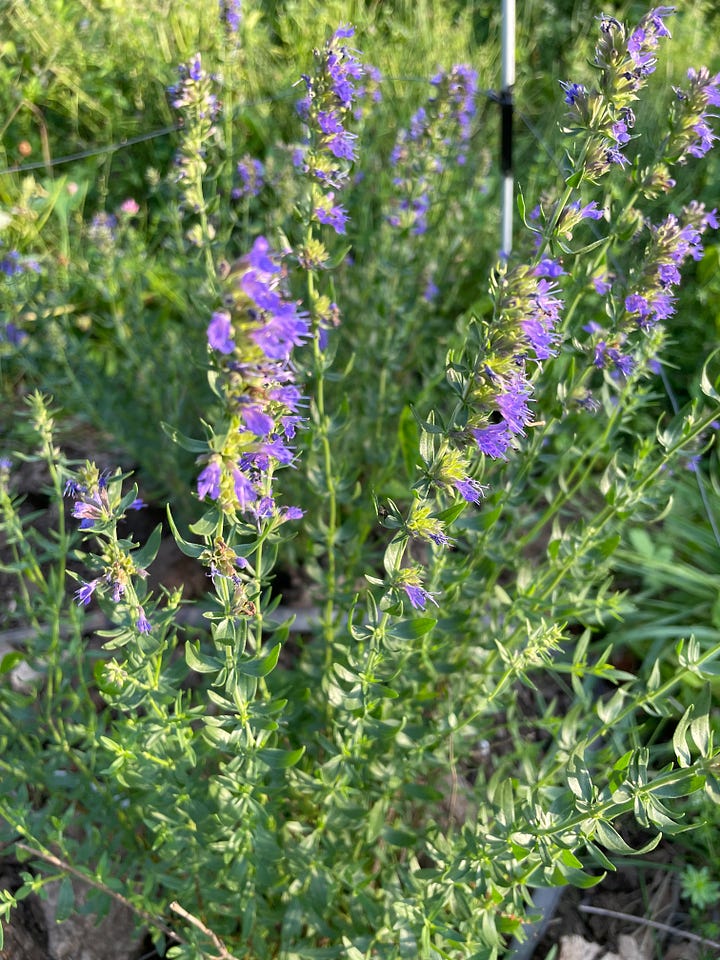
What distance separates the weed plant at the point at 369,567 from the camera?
1.45 m

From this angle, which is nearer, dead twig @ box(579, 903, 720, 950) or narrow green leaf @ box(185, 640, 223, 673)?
narrow green leaf @ box(185, 640, 223, 673)

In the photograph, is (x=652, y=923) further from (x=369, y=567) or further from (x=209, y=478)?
(x=209, y=478)

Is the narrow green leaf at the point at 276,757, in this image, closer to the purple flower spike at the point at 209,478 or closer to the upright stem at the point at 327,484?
the upright stem at the point at 327,484

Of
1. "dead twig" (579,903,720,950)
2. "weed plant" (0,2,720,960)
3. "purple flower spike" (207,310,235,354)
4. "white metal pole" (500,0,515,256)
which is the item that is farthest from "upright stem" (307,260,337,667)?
"dead twig" (579,903,720,950)

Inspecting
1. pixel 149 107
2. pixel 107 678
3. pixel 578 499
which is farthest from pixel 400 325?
pixel 149 107

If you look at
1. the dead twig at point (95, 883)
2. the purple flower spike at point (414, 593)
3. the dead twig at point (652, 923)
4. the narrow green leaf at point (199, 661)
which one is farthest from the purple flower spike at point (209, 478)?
the dead twig at point (652, 923)

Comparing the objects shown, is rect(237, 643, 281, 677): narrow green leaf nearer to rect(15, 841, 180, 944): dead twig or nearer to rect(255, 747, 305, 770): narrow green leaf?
rect(255, 747, 305, 770): narrow green leaf

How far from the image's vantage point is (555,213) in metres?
1.52

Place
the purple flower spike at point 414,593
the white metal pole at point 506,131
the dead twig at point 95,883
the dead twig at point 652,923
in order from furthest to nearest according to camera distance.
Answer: the white metal pole at point 506,131 < the dead twig at point 652,923 < the dead twig at point 95,883 < the purple flower spike at point 414,593

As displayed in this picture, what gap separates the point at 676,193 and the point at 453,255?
4.42 feet

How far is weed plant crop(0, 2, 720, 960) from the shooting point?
1446 mm

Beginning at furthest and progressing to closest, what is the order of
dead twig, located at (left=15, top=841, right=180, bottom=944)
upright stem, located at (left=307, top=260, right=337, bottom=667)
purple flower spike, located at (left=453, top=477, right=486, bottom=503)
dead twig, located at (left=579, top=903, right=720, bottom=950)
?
dead twig, located at (left=579, top=903, right=720, bottom=950)
upright stem, located at (left=307, top=260, right=337, bottom=667)
dead twig, located at (left=15, top=841, right=180, bottom=944)
purple flower spike, located at (left=453, top=477, right=486, bottom=503)

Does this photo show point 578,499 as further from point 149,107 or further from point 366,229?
point 149,107

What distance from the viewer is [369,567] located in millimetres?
2482
